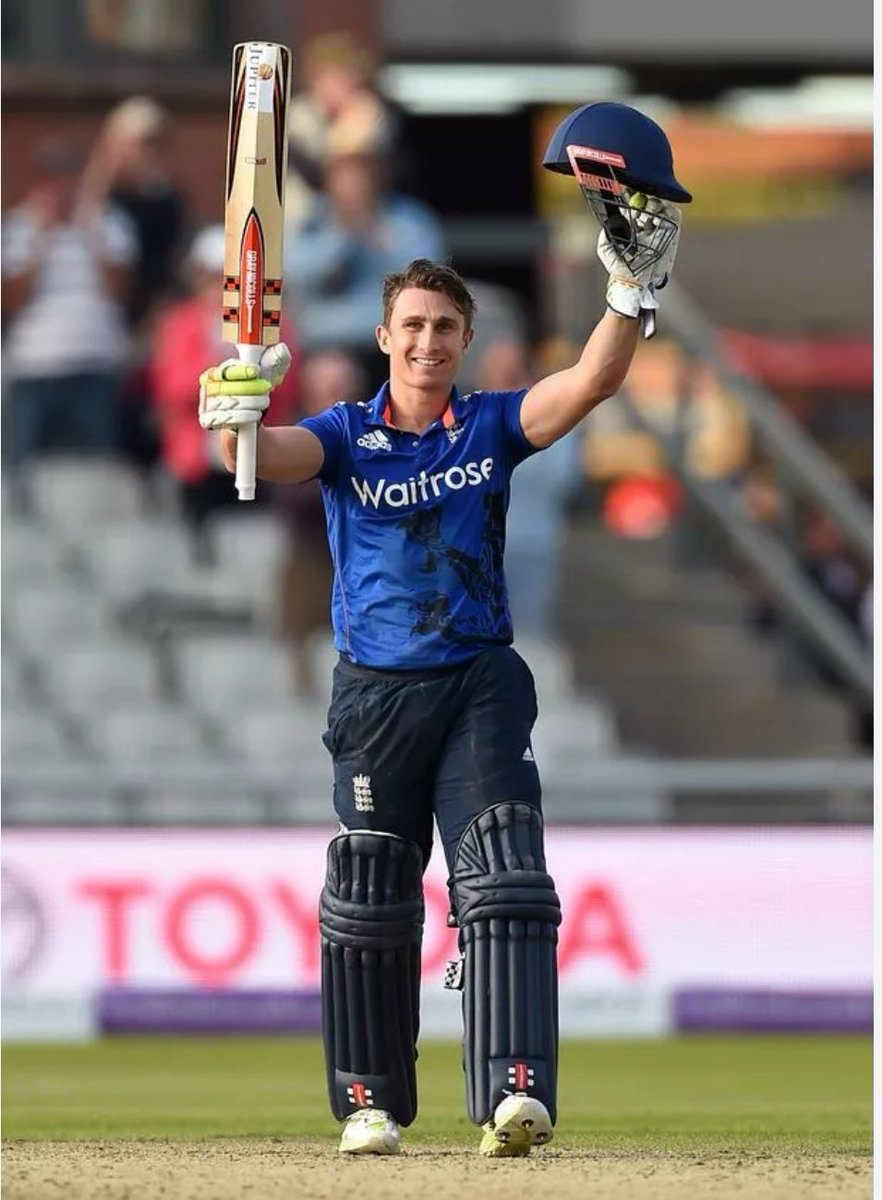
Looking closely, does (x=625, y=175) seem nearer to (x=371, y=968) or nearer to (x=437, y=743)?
(x=437, y=743)

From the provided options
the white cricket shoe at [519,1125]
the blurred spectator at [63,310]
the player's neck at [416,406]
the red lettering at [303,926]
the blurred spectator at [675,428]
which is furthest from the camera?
the blurred spectator at [675,428]

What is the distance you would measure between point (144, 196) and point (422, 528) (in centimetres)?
903

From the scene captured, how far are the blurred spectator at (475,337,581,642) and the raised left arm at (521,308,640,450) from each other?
7822 millimetres

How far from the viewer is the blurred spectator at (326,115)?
14961 mm

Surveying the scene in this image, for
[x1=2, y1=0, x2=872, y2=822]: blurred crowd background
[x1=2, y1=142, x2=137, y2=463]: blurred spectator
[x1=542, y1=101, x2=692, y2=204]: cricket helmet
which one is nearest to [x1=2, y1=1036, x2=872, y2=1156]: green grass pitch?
[x1=2, y1=0, x2=872, y2=822]: blurred crowd background

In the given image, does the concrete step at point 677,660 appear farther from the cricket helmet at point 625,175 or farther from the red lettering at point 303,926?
the cricket helmet at point 625,175

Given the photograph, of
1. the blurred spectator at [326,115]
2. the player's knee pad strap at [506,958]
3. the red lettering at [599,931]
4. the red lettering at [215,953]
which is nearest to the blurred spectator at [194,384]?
the blurred spectator at [326,115]

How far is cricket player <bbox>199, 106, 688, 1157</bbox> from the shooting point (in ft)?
21.4

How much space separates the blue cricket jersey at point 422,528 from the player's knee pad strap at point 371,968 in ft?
1.55

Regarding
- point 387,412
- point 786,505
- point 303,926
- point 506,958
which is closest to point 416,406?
point 387,412

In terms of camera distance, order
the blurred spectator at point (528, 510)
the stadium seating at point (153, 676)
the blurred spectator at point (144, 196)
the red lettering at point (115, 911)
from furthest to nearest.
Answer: the blurred spectator at point (144, 196) < the blurred spectator at point (528, 510) < the stadium seating at point (153, 676) < the red lettering at point (115, 911)

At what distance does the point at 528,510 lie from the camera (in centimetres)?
1498

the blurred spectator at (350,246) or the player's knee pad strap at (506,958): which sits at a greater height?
the blurred spectator at (350,246)

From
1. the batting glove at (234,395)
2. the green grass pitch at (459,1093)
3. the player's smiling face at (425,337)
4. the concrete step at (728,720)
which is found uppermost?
the player's smiling face at (425,337)
